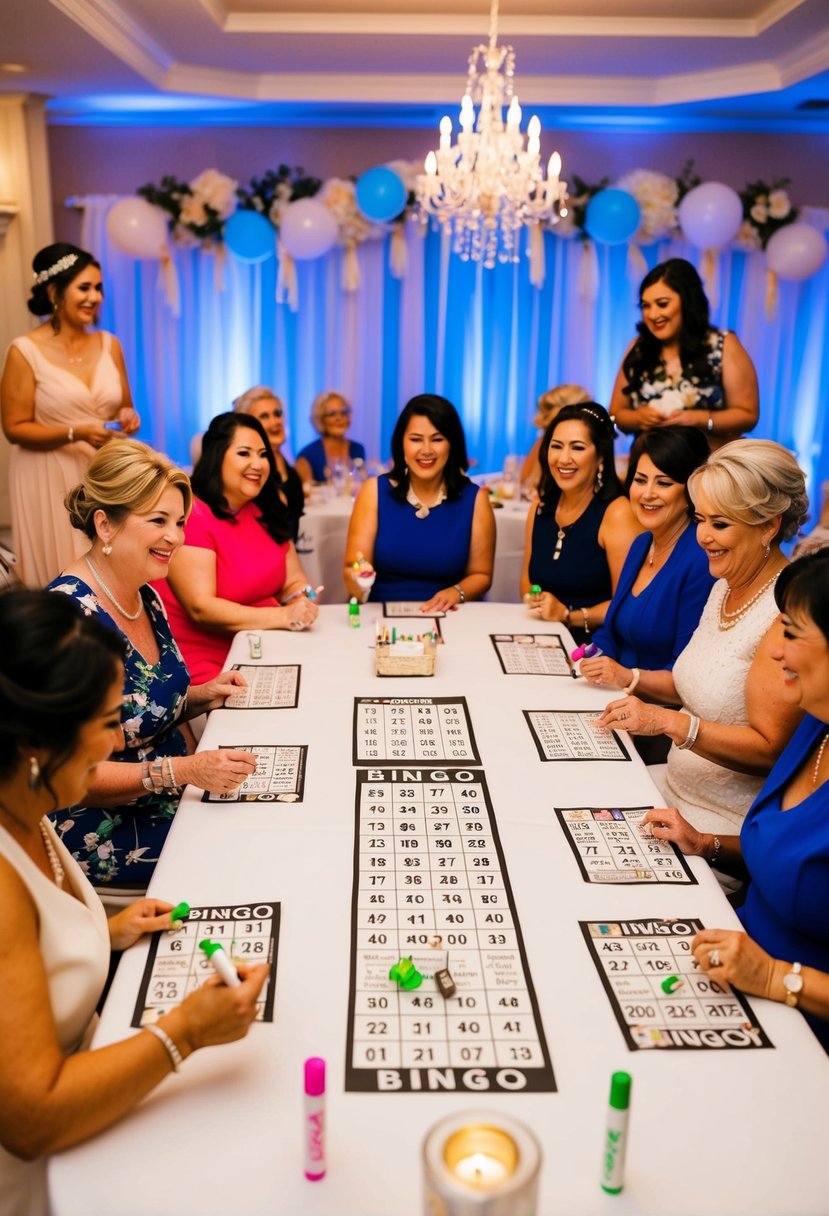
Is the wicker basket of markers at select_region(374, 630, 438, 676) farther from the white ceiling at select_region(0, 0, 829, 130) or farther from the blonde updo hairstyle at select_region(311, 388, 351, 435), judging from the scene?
the blonde updo hairstyle at select_region(311, 388, 351, 435)

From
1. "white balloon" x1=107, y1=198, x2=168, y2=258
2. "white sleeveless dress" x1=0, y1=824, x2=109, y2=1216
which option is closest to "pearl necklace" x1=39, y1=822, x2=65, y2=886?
"white sleeveless dress" x1=0, y1=824, x2=109, y2=1216

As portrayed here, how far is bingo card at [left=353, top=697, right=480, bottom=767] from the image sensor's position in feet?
6.76

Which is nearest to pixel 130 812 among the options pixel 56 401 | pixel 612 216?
pixel 56 401

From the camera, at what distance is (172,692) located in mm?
2281

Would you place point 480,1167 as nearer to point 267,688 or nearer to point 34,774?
point 34,774

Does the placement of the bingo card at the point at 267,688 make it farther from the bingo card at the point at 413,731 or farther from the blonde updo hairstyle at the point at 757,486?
the blonde updo hairstyle at the point at 757,486

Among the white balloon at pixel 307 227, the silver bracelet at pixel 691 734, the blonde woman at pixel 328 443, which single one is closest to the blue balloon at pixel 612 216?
the white balloon at pixel 307 227

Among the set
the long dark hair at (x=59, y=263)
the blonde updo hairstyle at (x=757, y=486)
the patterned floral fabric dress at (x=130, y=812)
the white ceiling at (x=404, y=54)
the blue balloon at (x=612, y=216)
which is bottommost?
the patterned floral fabric dress at (x=130, y=812)

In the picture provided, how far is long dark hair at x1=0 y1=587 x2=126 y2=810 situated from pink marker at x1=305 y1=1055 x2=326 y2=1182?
1.64 feet

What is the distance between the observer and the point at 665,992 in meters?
1.37

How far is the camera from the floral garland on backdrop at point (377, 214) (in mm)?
6070

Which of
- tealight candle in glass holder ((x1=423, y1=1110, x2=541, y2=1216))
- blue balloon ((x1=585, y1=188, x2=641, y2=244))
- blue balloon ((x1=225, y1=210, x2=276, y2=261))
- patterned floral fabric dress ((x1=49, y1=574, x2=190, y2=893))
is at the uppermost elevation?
blue balloon ((x1=585, y1=188, x2=641, y2=244))

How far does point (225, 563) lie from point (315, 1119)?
7.36 feet

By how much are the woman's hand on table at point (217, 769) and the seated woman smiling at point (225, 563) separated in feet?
3.46
